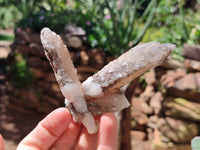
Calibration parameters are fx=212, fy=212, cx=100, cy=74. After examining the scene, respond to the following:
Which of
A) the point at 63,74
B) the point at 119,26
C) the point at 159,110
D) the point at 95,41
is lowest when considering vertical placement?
the point at 159,110

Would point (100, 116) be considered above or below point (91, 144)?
above

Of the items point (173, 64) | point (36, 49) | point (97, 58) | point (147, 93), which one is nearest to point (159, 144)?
point (147, 93)

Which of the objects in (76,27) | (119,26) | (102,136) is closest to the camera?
(102,136)

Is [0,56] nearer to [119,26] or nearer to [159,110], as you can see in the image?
[119,26]

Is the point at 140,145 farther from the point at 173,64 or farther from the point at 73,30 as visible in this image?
the point at 73,30

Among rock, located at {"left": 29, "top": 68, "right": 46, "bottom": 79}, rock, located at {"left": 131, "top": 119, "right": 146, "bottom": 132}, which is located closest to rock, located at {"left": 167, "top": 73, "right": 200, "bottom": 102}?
rock, located at {"left": 131, "top": 119, "right": 146, "bottom": 132}

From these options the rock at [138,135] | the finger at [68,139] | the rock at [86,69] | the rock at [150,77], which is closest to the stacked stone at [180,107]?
the rock at [138,135]

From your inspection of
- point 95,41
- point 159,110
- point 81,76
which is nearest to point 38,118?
point 81,76
